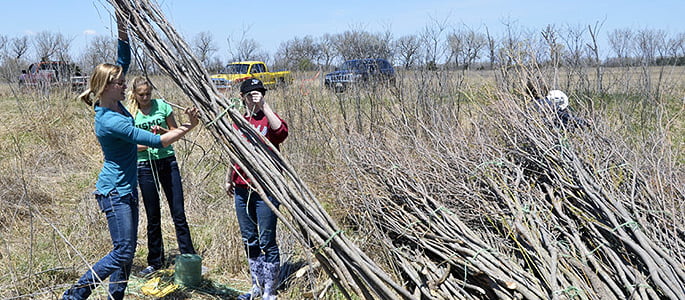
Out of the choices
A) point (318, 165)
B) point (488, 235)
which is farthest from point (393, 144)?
point (488, 235)

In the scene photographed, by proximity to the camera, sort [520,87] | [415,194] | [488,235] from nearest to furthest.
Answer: [488,235]
[415,194]
[520,87]

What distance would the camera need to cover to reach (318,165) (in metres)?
4.89

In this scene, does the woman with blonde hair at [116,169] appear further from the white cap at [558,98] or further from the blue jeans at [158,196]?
the white cap at [558,98]

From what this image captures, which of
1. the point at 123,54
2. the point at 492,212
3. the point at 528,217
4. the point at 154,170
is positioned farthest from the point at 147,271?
the point at 528,217

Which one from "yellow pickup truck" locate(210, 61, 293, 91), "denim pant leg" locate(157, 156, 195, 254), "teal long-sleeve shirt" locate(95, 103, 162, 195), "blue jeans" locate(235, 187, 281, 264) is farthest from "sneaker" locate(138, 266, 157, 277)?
"yellow pickup truck" locate(210, 61, 293, 91)

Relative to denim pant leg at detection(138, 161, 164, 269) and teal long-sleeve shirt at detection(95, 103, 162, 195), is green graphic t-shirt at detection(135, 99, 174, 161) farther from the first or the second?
teal long-sleeve shirt at detection(95, 103, 162, 195)

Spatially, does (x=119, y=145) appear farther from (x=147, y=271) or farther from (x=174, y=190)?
(x=147, y=271)

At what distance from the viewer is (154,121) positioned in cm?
342

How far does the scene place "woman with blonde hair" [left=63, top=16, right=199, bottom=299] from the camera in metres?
2.52

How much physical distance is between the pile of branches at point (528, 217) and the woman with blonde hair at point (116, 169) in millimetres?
1279

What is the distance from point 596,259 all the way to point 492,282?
0.58m

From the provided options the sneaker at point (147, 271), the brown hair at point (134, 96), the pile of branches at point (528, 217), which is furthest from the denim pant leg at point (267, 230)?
the brown hair at point (134, 96)

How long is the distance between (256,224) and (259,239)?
9cm

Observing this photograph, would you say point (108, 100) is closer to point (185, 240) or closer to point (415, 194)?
point (185, 240)
